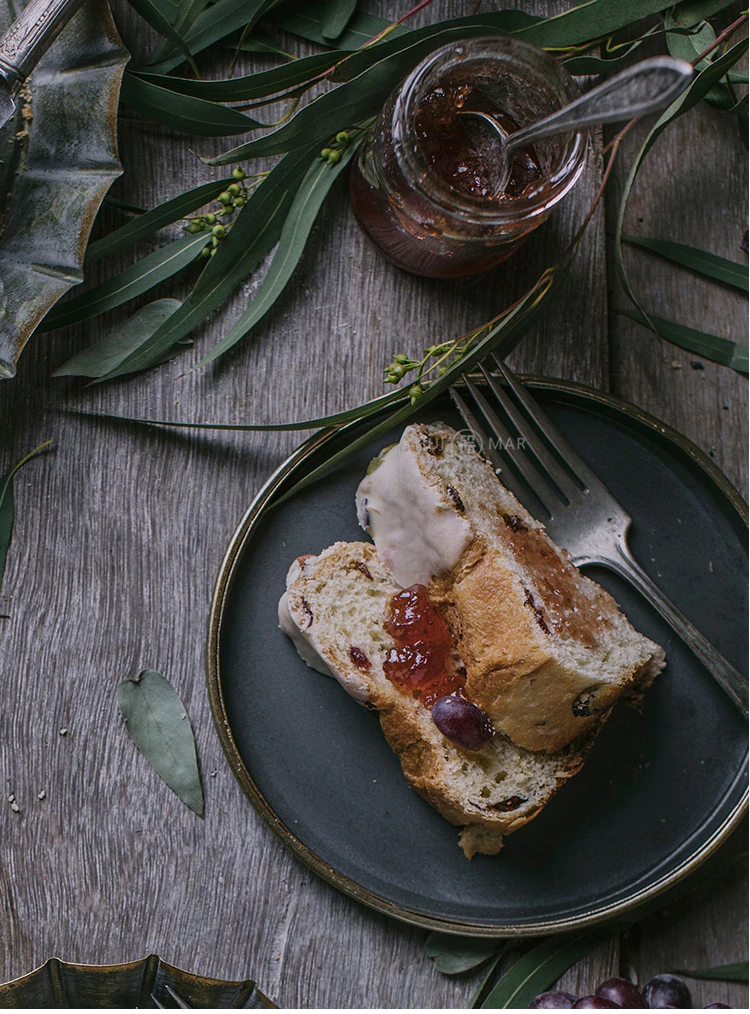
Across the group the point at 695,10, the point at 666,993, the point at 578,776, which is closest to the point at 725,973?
the point at 666,993

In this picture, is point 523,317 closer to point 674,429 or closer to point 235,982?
point 674,429

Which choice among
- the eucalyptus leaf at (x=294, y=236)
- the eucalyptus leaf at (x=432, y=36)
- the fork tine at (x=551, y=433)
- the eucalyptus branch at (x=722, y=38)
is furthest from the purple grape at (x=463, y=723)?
the eucalyptus branch at (x=722, y=38)

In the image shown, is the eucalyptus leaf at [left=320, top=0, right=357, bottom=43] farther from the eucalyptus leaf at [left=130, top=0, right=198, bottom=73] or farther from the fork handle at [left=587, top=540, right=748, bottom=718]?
the fork handle at [left=587, top=540, right=748, bottom=718]

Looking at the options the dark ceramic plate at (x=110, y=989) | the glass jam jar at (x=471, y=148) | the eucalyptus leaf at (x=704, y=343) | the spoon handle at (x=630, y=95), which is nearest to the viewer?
the spoon handle at (x=630, y=95)

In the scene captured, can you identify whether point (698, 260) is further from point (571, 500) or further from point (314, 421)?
point (314, 421)

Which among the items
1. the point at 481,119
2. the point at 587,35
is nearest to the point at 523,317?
the point at 481,119

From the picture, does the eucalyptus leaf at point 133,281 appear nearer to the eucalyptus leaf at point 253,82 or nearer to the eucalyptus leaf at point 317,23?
the eucalyptus leaf at point 253,82

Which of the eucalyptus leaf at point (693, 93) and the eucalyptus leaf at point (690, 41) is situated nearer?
the eucalyptus leaf at point (693, 93)
